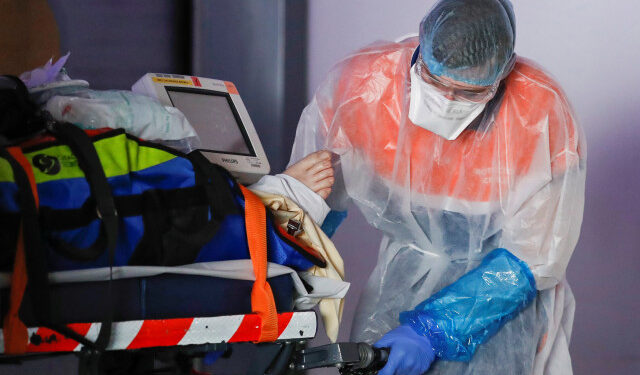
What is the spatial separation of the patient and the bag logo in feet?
1.33

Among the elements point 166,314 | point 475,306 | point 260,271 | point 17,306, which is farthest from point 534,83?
point 17,306

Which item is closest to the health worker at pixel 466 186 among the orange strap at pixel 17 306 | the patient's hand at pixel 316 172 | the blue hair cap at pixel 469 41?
the blue hair cap at pixel 469 41

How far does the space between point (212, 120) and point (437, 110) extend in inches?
18.4

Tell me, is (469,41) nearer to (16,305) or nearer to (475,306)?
(475,306)

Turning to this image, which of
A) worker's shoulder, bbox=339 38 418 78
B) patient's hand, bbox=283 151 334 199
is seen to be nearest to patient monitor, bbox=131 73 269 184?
patient's hand, bbox=283 151 334 199

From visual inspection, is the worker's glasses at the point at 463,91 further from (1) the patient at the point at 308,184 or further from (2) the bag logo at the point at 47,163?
(2) the bag logo at the point at 47,163

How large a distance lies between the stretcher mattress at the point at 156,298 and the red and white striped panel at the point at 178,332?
2cm

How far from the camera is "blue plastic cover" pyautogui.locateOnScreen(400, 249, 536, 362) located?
1494 mm

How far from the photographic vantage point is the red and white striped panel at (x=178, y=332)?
1.06 m

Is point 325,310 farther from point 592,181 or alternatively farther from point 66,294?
point 592,181

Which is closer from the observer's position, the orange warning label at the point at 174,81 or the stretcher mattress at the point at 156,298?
the stretcher mattress at the point at 156,298

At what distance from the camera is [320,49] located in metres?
2.83

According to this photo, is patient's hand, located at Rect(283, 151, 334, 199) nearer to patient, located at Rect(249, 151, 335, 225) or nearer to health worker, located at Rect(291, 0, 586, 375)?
patient, located at Rect(249, 151, 335, 225)

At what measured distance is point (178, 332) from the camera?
114 centimetres
